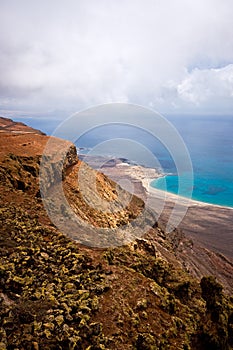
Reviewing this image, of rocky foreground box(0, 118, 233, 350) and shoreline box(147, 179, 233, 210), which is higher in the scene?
shoreline box(147, 179, 233, 210)

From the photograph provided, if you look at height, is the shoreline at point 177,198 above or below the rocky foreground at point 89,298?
above

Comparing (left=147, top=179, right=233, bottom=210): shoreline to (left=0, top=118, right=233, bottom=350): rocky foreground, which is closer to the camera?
(left=0, top=118, right=233, bottom=350): rocky foreground

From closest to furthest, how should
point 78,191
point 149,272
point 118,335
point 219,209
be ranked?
point 118,335
point 149,272
point 78,191
point 219,209

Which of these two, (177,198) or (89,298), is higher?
(177,198)

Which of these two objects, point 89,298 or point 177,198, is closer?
point 89,298

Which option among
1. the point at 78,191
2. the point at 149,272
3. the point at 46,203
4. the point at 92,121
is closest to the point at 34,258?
the point at 149,272

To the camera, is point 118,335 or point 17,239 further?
point 17,239

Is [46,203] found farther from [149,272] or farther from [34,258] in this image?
[149,272]

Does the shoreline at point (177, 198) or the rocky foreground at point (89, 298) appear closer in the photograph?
the rocky foreground at point (89, 298)
